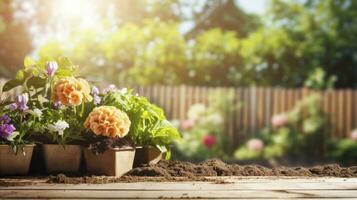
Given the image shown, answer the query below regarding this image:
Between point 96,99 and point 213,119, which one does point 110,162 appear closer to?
point 96,99

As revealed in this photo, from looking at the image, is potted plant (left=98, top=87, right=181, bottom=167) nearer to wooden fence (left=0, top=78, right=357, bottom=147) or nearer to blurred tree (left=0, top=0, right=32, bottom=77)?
wooden fence (left=0, top=78, right=357, bottom=147)

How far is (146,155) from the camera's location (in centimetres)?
351

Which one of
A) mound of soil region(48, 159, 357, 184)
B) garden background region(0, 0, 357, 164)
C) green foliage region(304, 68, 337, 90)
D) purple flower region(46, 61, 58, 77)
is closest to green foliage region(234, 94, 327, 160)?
garden background region(0, 0, 357, 164)

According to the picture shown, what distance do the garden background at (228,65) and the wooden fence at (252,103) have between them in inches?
0.9

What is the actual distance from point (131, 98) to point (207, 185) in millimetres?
1021

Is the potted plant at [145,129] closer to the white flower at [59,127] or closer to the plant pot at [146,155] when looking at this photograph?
the plant pot at [146,155]

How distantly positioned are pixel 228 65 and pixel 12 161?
13.3 m

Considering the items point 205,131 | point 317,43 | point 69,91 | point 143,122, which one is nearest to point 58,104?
point 69,91

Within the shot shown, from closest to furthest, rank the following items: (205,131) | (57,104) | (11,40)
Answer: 1. (57,104)
2. (205,131)
3. (11,40)

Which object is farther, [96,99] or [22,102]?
[96,99]

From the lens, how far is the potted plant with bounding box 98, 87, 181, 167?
3.47 m

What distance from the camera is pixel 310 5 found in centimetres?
1877

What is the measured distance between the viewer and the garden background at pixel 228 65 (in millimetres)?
12445

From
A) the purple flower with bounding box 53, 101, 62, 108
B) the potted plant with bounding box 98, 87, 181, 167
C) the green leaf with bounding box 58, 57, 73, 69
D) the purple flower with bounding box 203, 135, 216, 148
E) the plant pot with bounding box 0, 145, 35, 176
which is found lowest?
the purple flower with bounding box 203, 135, 216, 148
